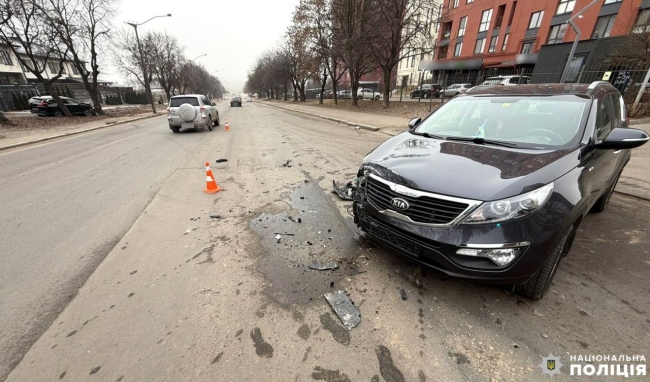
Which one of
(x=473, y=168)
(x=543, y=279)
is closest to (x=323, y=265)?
(x=473, y=168)

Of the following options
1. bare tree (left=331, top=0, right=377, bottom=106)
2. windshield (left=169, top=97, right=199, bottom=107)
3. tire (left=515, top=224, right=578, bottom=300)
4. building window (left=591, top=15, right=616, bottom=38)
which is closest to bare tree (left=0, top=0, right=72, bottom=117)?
windshield (left=169, top=97, right=199, bottom=107)

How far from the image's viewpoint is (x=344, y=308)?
234 cm

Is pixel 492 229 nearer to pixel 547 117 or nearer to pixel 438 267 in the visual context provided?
pixel 438 267

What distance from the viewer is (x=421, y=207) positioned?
2225 millimetres

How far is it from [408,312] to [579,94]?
315 centimetres

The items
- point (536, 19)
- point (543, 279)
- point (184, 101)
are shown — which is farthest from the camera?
point (536, 19)

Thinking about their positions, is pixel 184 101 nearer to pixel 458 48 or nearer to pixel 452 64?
pixel 452 64

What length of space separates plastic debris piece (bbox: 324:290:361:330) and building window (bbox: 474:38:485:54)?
46348 mm

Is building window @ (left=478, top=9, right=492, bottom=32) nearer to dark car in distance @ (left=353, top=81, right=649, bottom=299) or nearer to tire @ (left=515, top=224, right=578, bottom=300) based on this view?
dark car in distance @ (left=353, top=81, right=649, bottom=299)

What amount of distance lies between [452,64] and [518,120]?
44.2m

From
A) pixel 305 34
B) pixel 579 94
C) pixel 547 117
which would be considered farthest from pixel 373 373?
pixel 305 34

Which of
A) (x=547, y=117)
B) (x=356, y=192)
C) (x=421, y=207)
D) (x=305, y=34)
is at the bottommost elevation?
(x=356, y=192)

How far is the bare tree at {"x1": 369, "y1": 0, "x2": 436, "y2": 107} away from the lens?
19281 millimetres

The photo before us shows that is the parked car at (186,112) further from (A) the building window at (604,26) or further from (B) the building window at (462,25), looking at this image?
(B) the building window at (462,25)
